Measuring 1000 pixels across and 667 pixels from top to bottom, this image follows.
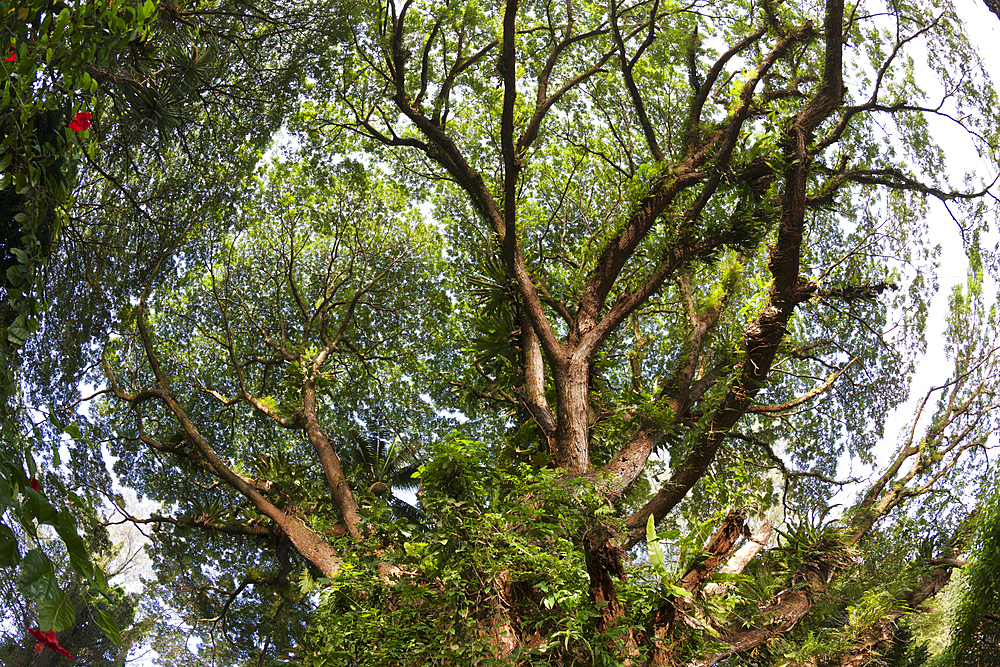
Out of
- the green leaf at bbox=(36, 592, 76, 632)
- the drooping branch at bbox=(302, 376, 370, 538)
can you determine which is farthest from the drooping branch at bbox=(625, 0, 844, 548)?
the green leaf at bbox=(36, 592, 76, 632)

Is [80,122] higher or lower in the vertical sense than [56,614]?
higher

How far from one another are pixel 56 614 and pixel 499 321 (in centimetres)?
619

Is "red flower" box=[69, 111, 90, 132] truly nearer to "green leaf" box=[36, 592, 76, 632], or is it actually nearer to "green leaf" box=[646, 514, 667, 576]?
"green leaf" box=[36, 592, 76, 632]

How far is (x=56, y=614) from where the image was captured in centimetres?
131

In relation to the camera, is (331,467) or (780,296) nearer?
(780,296)

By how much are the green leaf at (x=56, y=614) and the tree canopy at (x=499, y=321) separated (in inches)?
0.5

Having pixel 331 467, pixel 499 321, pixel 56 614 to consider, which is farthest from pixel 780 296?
pixel 56 614

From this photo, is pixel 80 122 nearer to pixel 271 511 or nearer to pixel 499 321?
pixel 499 321

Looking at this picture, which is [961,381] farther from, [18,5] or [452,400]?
[18,5]

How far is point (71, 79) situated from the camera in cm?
226

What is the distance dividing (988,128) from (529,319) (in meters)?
5.18

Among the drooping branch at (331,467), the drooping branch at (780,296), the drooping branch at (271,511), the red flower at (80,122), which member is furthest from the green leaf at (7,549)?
the drooping branch at (271,511)

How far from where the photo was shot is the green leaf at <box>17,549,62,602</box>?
126 centimetres

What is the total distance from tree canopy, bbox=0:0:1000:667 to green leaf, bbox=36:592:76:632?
0.01m
